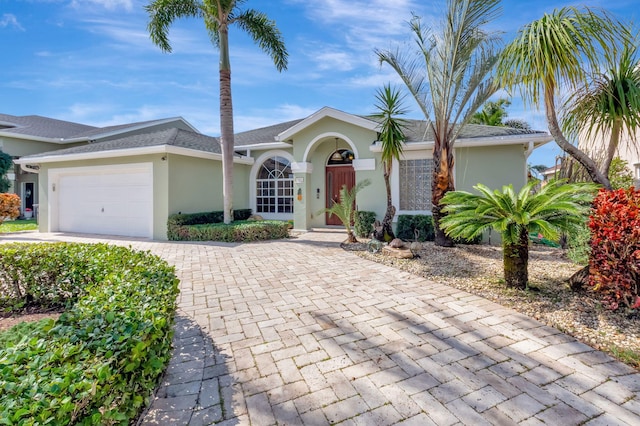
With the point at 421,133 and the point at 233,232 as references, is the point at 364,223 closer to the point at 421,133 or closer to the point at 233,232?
the point at 421,133

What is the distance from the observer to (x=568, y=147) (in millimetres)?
5922

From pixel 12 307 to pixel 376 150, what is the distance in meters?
10.0

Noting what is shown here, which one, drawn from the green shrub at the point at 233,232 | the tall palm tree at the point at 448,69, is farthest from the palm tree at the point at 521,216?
the green shrub at the point at 233,232

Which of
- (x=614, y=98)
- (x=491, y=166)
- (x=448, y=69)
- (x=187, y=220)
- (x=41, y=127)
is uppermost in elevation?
(x=41, y=127)

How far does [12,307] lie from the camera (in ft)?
15.5

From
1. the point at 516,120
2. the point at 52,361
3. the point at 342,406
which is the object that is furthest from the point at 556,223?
the point at 516,120

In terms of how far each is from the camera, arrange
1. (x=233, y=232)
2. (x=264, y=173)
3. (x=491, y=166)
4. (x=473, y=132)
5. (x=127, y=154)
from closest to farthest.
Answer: (x=491, y=166)
(x=233, y=232)
(x=473, y=132)
(x=127, y=154)
(x=264, y=173)

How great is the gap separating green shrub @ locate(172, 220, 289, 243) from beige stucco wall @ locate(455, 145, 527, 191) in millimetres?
6593

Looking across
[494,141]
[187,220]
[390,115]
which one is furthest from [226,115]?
[494,141]

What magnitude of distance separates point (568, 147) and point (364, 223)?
643cm

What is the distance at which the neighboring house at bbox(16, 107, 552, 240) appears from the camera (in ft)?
35.3

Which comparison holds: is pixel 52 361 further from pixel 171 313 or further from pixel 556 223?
pixel 556 223

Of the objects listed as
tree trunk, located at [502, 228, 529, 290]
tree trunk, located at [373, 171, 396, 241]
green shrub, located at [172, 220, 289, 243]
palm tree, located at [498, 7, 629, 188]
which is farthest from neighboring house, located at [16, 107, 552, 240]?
tree trunk, located at [502, 228, 529, 290]

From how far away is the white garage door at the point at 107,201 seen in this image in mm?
12164
